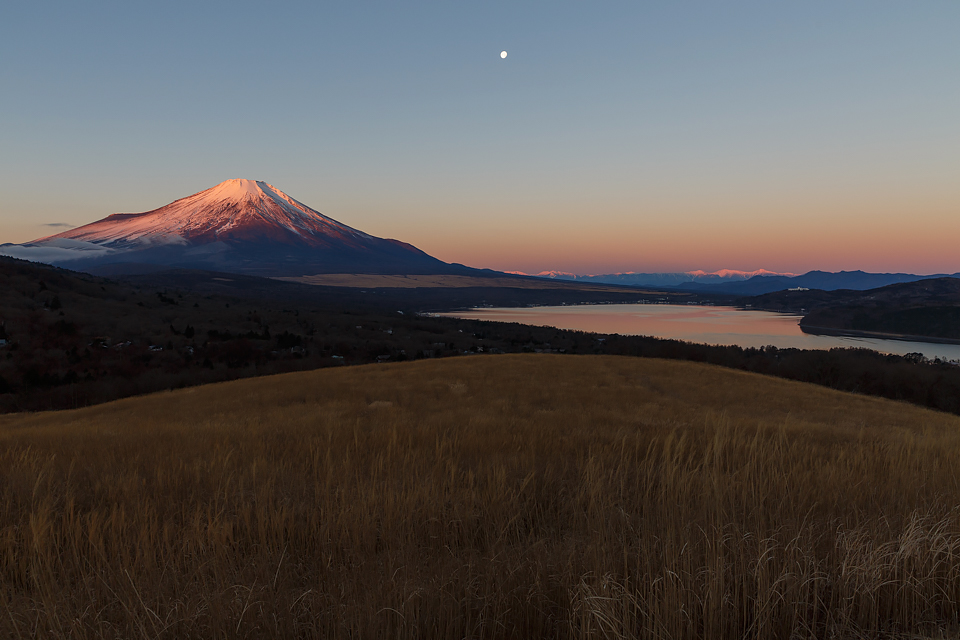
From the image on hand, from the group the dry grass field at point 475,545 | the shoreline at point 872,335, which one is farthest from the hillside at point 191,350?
the shoreline at point 872,335

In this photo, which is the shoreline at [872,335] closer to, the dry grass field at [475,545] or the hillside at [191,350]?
the hillside at [191,350]

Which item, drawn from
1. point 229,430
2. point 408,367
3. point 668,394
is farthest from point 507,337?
point 229,430

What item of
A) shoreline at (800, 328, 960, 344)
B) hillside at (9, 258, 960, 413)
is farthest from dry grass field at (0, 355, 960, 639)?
shoreline at (800, 328, 960, 344)

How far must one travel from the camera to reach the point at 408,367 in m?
24.5

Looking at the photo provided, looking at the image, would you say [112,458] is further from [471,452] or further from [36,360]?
[36,360]

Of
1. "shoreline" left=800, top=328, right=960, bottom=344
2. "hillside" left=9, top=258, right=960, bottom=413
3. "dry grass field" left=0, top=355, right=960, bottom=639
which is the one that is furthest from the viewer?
"shoreline" left=800, top=328, right=960, bottom=344

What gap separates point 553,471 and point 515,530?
1.24m

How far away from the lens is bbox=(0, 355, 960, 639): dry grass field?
2002 millimetres

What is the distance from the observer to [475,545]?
3.04 metres

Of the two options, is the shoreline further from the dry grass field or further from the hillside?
the dry grass field

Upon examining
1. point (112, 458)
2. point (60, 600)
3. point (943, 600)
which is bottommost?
point (112, 458)

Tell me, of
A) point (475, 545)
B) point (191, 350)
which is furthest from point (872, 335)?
point (475, 545)

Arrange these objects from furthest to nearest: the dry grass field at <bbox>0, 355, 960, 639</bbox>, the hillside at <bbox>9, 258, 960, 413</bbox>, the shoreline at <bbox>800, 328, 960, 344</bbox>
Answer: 1. the shoreline at <bbox>800, 328, 960, 344</bbox>
2. the hillside at <bbox>9, 258, 960, 413</bbox>
3. the dry grass field at <bbox>0, 355, 960, 639</bbox>

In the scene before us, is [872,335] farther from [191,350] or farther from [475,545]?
[475,545]
